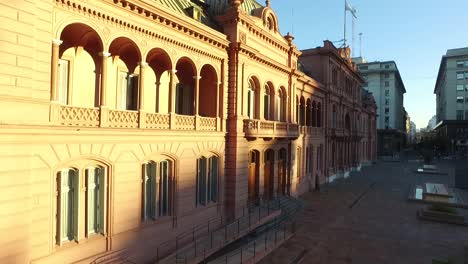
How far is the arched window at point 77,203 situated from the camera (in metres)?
11.1

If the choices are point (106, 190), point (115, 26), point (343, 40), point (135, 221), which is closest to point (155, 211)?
point (135, 221)

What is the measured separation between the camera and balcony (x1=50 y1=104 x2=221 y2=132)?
10918 mm

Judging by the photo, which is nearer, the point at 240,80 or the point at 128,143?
the point at 128,143

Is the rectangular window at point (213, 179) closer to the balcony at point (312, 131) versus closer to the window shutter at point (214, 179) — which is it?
the window shutter at point (214, 179)

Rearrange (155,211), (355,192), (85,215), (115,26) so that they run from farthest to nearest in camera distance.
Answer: (355,192) < (155,211) < (115,26) < (85,215)

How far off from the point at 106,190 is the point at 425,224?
67.9ft

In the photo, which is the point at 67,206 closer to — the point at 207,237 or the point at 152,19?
the point at 207,237

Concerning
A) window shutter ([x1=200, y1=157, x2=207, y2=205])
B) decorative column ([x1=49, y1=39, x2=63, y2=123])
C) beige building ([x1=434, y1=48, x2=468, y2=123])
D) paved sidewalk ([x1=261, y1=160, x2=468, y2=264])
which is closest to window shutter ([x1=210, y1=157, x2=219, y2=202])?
window shutter ([x1=200, y1=157, x2=207, y2=205])

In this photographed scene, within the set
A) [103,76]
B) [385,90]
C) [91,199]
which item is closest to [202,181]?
[91,199]

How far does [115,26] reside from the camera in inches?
505

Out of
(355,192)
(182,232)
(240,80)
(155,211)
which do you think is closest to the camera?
(155,211)

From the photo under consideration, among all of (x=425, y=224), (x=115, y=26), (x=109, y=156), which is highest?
(x=115, y=26)

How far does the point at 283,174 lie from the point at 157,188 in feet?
42.4

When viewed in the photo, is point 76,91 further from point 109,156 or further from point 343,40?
point 343,40
